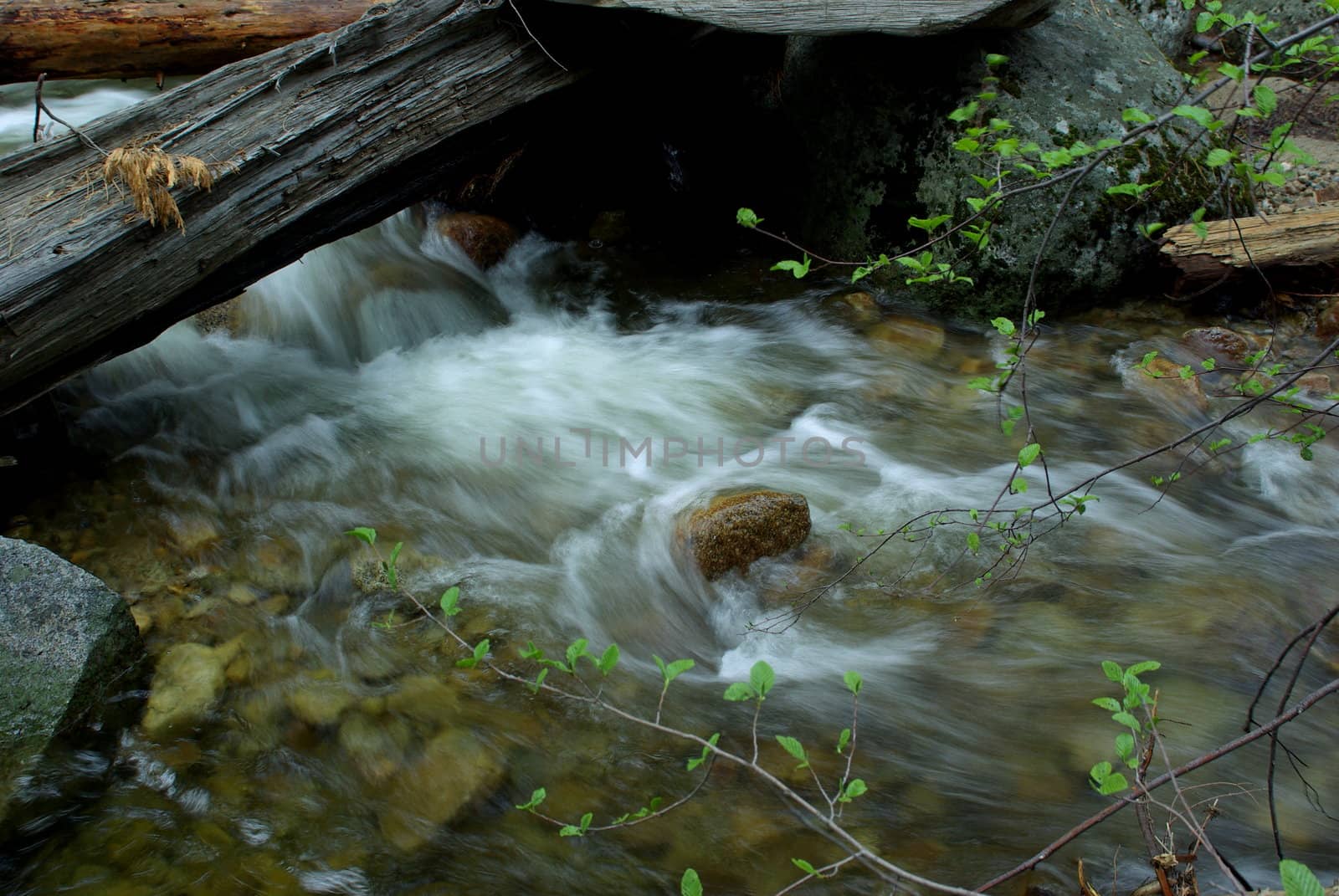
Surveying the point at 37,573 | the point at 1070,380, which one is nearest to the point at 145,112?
the point at 37,573

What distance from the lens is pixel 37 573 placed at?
9.53 ft

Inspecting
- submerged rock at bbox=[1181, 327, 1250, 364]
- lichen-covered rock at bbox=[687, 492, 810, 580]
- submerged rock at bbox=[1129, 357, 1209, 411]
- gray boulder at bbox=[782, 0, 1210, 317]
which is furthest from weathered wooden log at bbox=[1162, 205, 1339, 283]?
lichen-covered rock at bbox=[687, 492, 810, 580]

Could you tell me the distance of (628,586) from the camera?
3795 mm

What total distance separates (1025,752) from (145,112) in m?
4.00

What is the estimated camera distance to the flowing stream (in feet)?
8.83

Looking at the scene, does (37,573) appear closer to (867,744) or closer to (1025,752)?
(867,744)

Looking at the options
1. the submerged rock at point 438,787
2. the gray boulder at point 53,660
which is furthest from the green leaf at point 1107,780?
the gray boulder at point 53,660

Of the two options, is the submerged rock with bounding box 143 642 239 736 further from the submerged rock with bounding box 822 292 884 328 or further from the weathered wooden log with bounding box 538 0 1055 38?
the submerged rock with bounding box 822 292 884 328

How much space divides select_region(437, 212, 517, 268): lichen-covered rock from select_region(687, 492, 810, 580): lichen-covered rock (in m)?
3.28

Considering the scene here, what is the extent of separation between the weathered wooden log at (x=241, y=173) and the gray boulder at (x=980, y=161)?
6.84 ft

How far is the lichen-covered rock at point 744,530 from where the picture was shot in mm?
3654

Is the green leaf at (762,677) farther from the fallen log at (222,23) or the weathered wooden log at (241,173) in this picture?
the fallen log at (222,23)

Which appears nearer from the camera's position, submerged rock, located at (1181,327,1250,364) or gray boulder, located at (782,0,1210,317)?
submerged rock, located at (1181,327,1250,364)

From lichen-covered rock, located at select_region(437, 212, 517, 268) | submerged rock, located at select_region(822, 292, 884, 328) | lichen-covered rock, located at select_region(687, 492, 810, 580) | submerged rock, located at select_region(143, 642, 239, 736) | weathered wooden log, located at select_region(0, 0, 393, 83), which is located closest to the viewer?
submerged rock, located at select_region(143, 642, 239, 736)
